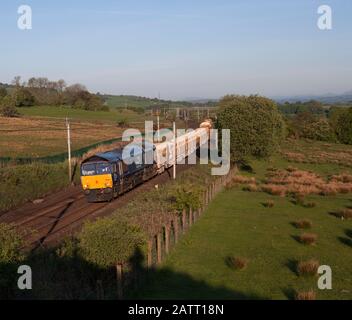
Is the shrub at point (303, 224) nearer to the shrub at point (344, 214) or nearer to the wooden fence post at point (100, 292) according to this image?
the shrub at point (344, 214)

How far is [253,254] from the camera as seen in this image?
67.0 ft

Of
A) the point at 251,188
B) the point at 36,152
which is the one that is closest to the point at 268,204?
the point at 251,188

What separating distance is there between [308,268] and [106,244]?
25.5ft

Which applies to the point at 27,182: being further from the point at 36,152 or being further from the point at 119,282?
the point at 119,282

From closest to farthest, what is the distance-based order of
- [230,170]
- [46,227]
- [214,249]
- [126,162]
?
[214,249] → [46,227] → [126,162] → [230,170]

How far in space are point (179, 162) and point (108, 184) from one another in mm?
26265

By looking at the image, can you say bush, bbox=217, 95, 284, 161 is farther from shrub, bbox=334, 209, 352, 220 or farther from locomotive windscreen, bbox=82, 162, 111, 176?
locomotive windscreen, bbox=82, 162, 111, 176

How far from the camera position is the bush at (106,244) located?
14.8 m

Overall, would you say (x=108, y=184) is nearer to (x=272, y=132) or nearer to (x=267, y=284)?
(x=267, y=284)

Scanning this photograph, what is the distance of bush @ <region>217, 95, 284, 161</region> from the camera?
163ft

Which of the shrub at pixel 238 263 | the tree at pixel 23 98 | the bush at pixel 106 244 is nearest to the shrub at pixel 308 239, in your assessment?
the shrub at pixel 238 263
